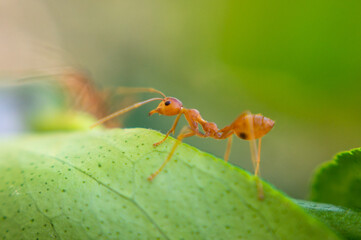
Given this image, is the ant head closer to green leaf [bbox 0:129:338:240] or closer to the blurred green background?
green leaf [bbox 0:129:338:240]

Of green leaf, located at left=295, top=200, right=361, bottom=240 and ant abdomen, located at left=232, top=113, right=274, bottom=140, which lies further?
ant abdomen, located at left=232, top=113, right=274, bottom=140

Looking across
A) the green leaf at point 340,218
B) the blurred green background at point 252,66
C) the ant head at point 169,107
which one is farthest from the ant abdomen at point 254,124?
the blurred green background at point 252,66

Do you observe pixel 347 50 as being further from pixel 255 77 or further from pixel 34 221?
pixel 34 221

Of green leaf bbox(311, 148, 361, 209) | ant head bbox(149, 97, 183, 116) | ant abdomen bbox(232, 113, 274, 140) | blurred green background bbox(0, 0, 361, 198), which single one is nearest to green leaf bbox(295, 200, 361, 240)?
green leaf bbox(311, 148, 361, 209)

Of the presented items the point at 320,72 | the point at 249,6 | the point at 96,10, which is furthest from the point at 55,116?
the point at 96,10

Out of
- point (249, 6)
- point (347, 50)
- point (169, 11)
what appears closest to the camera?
point (347, 50)
